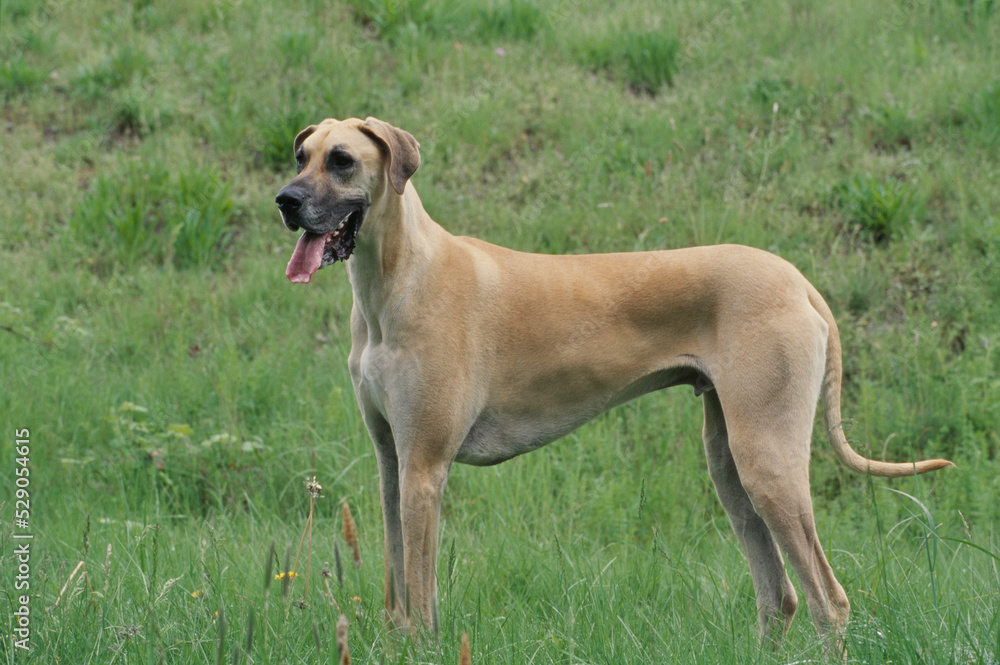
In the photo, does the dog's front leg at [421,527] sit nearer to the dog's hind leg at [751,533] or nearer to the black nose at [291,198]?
the black nose at [291,198]

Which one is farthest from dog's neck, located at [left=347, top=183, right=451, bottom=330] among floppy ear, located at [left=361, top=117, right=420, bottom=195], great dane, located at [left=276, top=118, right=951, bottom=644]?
floppy ear, located at [left=361, top=117, right=420, bottom=195]

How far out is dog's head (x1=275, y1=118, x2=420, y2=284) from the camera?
3.14 m

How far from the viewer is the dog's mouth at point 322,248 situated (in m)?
3.14

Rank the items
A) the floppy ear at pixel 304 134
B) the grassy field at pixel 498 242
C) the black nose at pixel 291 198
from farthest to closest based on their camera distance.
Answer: the floppy ear at pixel 304 134 → the grassy field at pixel 498 242 → the black nose at pixel 291 198

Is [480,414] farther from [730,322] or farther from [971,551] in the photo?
A: [971,551]

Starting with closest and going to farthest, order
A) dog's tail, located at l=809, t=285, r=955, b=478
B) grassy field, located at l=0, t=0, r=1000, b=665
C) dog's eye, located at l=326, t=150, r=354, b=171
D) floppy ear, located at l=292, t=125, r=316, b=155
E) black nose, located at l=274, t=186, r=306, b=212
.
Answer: black nose, located at l=274, t=186, r=306, b=212 < dog's eye, located at l=326, t=150, r=354, b=171 < grassy field, located at l=0, t=0, r=1000, b=665 < dog's tail, located at l=809, t=285, r=955, b=478 < floppy ear, located at l=292, t=125, r=316, b=155

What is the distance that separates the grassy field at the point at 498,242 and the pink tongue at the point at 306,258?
1008 millimetres

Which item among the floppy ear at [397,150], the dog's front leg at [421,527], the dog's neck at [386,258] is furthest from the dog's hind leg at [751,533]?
the floppy ear at [397,150]

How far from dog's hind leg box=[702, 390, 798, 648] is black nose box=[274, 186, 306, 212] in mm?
1876

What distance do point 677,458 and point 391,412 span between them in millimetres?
2757

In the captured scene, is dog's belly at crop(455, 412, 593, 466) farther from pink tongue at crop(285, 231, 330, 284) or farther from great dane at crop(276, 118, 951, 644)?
pink tongue at crop(285, 231, 330, 284)

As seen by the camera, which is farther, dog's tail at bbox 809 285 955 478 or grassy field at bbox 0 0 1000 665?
dog's tail at bbox 809 285 955 478

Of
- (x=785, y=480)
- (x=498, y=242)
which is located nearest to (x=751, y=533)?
(x=785, y=480)

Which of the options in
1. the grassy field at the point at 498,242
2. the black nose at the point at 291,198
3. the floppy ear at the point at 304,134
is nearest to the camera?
the black nose at the point at 291,198
